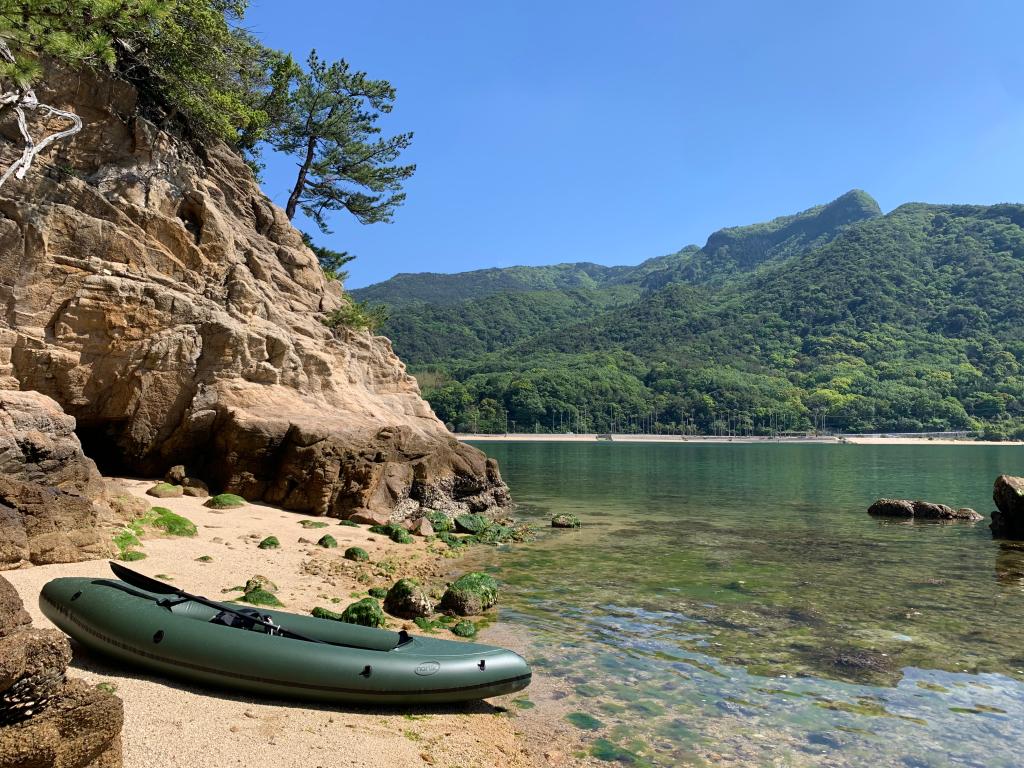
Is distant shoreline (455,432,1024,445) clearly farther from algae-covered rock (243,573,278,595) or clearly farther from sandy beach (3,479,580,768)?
sandy beach (3,479,580,768)

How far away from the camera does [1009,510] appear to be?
2239 cm

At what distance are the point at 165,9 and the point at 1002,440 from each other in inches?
6248

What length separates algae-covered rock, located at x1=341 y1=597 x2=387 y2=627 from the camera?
969cm

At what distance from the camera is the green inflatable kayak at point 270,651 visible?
264 inches

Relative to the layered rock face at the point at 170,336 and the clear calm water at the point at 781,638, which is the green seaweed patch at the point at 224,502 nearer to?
the layered rock face at the point at 170,336

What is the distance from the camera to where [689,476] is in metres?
49.3

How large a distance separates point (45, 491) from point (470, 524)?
12.7 meters

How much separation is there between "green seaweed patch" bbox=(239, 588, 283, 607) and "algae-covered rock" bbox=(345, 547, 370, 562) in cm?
447

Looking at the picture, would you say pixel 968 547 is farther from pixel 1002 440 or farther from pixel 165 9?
pixel 1002 440

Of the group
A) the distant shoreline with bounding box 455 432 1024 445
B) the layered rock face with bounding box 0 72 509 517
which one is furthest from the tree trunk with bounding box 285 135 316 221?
the distant shoreline with bounding box 455 432 1024 445

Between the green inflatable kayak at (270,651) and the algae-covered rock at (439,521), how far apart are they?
12829 mm

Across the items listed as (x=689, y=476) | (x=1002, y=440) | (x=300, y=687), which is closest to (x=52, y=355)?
(x=300, y=687)

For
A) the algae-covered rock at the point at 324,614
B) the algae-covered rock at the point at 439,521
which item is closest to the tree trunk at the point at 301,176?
the algae-covered rock at the point at 439,521

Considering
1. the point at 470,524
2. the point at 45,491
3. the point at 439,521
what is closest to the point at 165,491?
the point at 45,491
